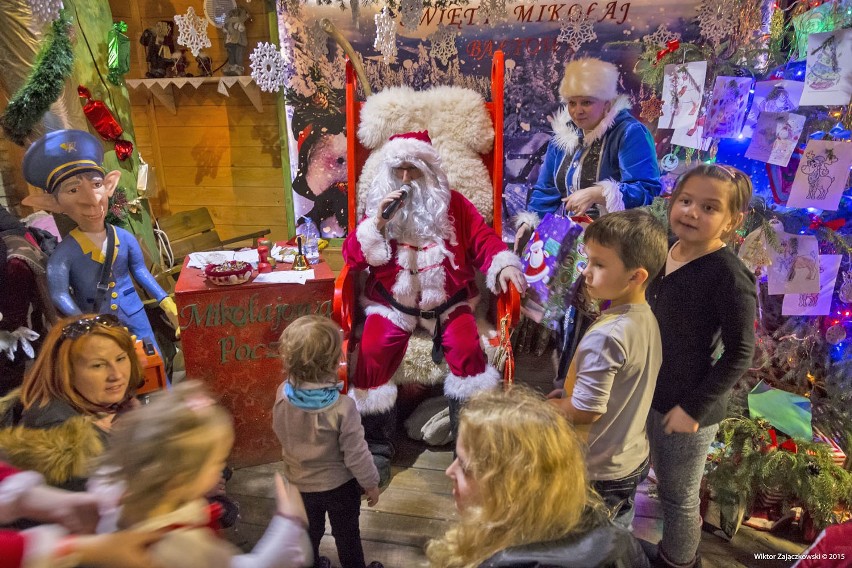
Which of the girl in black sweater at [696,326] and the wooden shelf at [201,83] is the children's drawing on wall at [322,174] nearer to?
the wooden shelf at [201,83]

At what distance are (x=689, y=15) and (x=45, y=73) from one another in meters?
3.37

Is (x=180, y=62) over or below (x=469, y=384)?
over

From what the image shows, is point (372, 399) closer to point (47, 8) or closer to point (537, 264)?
point (537, 264)

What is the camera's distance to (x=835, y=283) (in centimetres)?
233

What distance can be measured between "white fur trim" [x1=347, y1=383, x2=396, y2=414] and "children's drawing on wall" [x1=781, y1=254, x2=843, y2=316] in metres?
1.78

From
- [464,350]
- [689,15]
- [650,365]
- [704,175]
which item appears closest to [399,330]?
[464,350]

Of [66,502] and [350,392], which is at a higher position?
[66,502]

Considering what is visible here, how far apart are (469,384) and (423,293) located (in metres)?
0.46

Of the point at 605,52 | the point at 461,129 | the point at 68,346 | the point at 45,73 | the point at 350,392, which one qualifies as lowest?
the point at 350,392

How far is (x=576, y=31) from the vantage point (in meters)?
3.32

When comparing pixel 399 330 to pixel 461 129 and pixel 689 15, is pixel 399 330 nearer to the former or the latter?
pixel 461 129

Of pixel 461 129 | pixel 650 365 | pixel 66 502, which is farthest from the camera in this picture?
pixel 461 129

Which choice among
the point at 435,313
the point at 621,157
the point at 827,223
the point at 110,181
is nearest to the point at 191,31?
the point at 110,181

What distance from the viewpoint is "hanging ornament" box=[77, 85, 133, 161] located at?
281 centimetres
